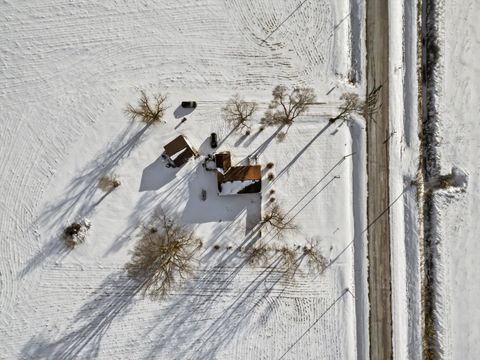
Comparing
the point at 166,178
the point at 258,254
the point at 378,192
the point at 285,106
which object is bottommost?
the point at 258,254

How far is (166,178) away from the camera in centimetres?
1288

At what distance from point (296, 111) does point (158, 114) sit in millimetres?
4529

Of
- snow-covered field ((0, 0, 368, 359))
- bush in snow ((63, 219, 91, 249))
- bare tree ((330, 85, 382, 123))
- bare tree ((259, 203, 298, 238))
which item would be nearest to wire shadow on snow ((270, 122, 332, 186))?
snow-covered field ((0, 0, 368, 359))

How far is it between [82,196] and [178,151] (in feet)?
11.3

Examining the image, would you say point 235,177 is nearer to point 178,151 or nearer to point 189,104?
point 178,151

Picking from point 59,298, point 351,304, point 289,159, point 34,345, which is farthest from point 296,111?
point 34,345

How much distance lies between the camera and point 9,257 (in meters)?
12.6

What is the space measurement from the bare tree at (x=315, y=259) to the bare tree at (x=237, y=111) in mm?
4476

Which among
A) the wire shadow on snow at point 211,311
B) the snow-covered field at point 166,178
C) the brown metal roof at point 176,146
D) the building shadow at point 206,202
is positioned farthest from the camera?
the building shadow at point 206,202

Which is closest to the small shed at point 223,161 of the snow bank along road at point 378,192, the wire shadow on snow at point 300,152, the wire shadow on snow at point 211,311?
the wire shadow on snow at point 300,152

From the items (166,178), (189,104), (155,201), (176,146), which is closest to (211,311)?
(155,201)

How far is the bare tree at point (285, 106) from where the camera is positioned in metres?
13.1

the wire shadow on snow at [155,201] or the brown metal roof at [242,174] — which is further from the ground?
the brown metal roof at [242,174]

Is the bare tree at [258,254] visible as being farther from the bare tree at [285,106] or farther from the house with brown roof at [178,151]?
the bare tree at [285,106]
